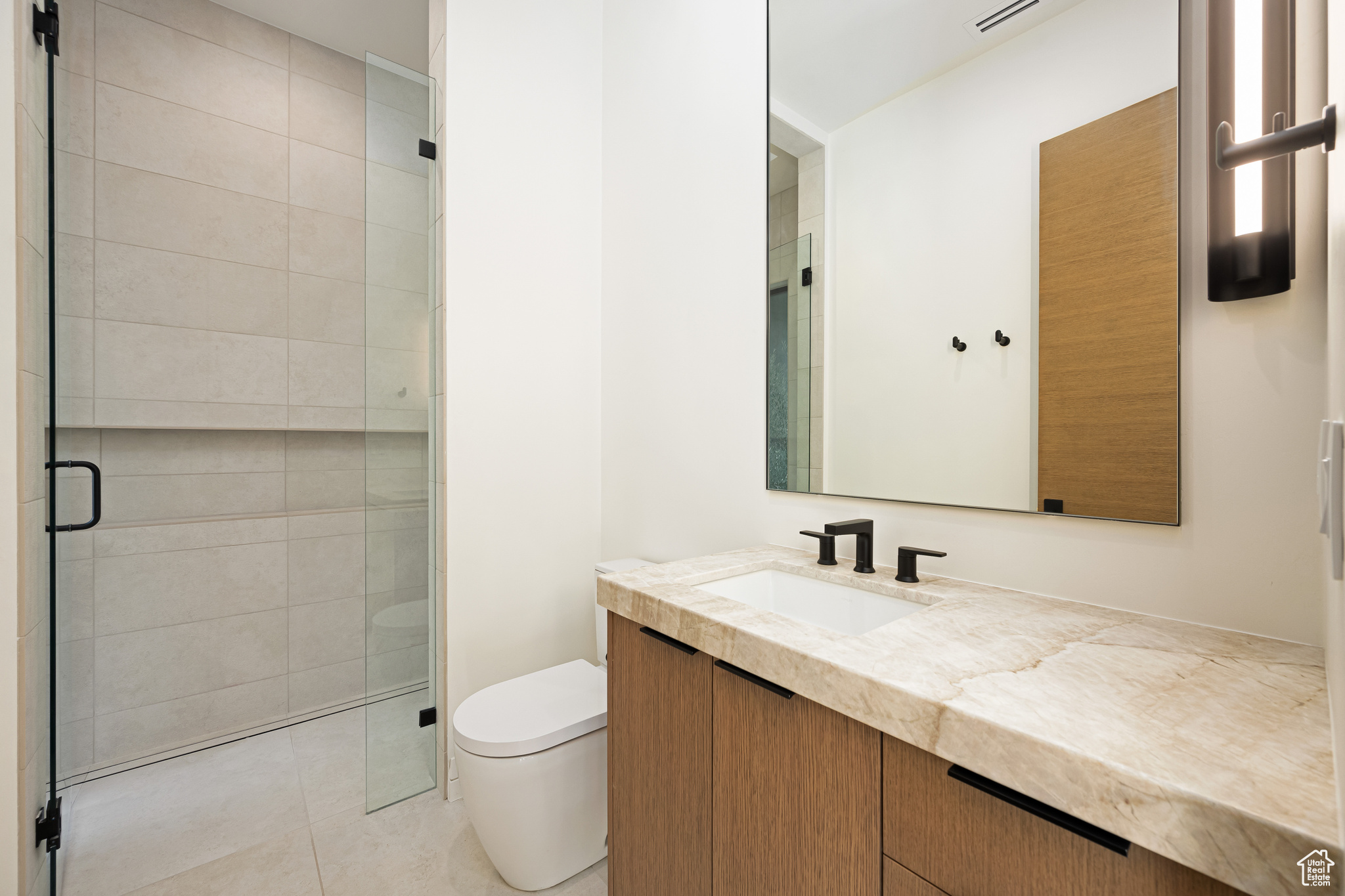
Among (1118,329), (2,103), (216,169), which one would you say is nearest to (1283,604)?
(1118,329)

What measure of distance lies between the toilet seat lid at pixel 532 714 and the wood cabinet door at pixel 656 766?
238 mm

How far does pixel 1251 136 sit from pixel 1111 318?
0.29 m

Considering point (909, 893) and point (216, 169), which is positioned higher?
point (216, 169)

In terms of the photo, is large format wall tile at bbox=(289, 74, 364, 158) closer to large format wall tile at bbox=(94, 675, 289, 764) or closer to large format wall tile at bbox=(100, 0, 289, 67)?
large format wall tile at bbox=(100, 0, 289, 67)

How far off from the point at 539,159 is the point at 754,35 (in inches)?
33.9

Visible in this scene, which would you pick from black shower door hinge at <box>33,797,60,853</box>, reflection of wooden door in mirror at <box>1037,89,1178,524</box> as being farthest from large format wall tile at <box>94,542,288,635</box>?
reflection of wooden door in mirror at <box>1037,89,1178,524</box>

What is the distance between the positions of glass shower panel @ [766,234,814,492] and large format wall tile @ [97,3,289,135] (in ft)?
7.68

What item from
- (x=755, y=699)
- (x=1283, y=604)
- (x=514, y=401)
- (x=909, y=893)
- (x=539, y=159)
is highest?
(x=539, y=159)

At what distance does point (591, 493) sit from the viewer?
7.13 ft

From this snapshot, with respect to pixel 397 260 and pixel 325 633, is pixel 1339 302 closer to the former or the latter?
pixel 397 260

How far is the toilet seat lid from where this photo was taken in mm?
1331

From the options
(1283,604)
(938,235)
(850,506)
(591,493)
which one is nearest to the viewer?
(1283,604)

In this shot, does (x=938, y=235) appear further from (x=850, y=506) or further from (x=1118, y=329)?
(x=850, y=506)

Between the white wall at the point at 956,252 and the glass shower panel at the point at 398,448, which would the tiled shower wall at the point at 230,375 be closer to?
the glass shower panel at the point at 398,448
